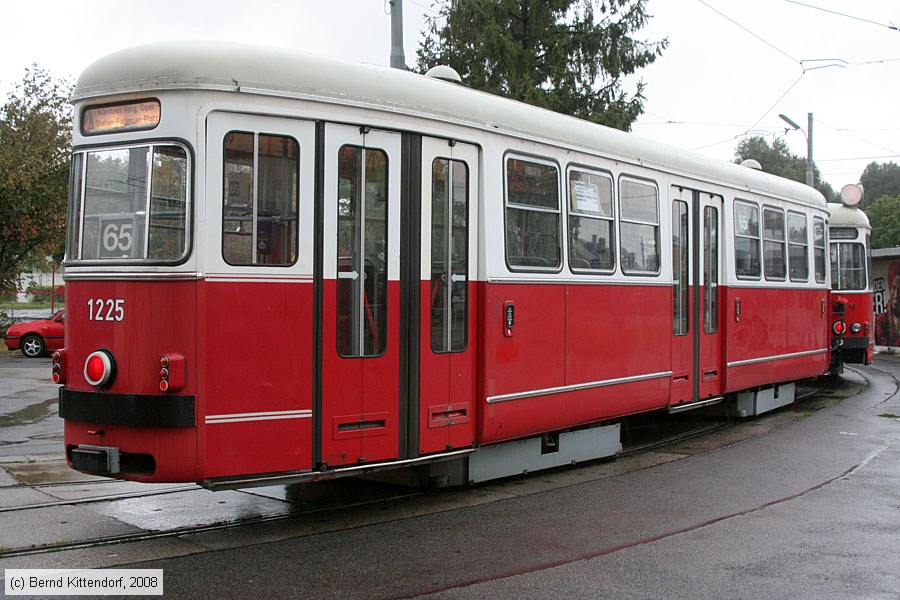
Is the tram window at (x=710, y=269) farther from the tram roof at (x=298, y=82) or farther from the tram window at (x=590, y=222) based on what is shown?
the tram roof at (x=298, y=82)

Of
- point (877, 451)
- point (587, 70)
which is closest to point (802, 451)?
point (877, 451)

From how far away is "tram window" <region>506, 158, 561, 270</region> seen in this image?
27.2 ft

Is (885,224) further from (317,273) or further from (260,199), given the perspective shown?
(260,199)

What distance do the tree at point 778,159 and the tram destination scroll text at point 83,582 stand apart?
249ft

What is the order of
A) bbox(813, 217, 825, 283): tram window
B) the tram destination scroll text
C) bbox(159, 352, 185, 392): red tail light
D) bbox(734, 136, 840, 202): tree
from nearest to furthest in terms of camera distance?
the tram destination scroll text → bbox(159, 352, 185, 392): red tail light → bbox(813, 217, 825, 283): tram window → bbox(734, 136, 840, 202): tree

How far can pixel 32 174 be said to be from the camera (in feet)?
90.2

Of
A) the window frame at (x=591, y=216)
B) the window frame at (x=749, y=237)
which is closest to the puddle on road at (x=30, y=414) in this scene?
the window frame at (x=591, y=216)

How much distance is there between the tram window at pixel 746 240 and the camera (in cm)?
1250

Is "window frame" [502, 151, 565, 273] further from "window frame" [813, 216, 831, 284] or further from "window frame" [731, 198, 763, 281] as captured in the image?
"window frame" [813, 216, 831, 284]

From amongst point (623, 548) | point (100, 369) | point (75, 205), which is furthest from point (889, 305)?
point (100, 369)

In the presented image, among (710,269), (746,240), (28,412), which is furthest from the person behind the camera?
(28,412)

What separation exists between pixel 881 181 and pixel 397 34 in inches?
3236

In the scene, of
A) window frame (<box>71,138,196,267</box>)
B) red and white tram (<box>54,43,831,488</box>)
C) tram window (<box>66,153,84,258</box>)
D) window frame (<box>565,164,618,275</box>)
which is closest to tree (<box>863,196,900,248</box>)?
window frame (<box>565,164,618,275</box>)

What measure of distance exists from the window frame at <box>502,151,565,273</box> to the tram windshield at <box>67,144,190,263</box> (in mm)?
3013
